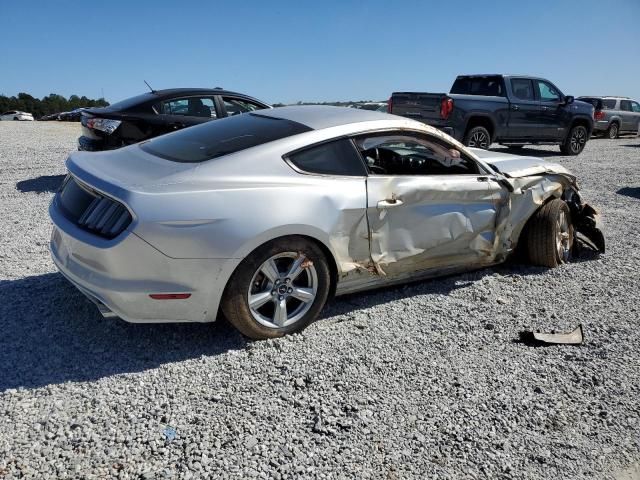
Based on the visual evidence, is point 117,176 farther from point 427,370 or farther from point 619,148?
Result: point 619,148

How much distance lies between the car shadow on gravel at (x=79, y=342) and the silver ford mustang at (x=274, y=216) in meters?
0.31

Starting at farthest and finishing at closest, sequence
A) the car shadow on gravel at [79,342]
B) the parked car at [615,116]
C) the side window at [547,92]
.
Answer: the parked car at [615,116] < the side window at [547,92] < the car shadow on gravel at [79,342]

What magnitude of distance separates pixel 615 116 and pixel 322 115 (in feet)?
72.8

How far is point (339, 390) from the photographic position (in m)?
3.14

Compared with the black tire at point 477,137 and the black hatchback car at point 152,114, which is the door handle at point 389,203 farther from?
the black tire at point 477,137

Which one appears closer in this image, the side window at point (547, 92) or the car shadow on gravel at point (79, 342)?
the car shadow on gravel at point (79, 342)

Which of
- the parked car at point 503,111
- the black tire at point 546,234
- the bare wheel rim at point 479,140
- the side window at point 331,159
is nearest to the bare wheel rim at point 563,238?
the black tire at point 546,234

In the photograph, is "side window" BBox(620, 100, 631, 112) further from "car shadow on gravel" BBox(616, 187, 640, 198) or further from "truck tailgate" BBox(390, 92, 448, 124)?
"car shadow on gravel" BBox(616, 187, 640, 198)

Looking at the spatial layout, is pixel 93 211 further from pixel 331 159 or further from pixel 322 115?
pixel 322 115

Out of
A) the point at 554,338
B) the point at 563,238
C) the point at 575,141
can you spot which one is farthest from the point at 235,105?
the point at 575,141

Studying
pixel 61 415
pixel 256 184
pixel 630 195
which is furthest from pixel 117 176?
pixel 630 195

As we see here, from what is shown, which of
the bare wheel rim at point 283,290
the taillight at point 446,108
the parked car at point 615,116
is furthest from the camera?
the parked car at point 615,116

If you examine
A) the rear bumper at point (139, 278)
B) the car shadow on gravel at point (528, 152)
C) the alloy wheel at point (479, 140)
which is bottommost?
the car shadow on gravel at point (528, 152)

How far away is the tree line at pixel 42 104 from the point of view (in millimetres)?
70562
